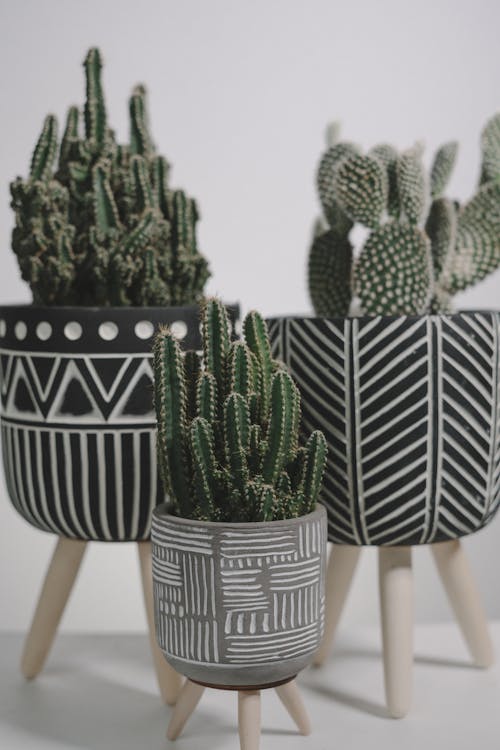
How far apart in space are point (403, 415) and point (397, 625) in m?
0.24

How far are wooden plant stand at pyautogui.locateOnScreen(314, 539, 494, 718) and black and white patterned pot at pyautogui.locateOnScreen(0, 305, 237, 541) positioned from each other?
0.27 meters

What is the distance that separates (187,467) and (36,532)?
3.32 feet

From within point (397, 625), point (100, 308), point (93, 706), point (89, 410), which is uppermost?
point (100, 308)

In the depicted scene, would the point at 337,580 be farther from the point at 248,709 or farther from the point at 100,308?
the point at 100,308

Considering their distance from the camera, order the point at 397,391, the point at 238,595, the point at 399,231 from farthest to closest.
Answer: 1. the point at 399,231
2. the point at 397,391
3. the point at 238,595

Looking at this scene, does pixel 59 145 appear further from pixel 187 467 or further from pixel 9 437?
pixel 187 467

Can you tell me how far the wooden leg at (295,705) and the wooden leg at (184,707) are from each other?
0.27 ft

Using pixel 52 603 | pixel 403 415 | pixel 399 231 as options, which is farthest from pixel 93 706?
pixel 399 231

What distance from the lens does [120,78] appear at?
1810 millimetres

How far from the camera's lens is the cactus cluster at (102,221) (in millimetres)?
1154

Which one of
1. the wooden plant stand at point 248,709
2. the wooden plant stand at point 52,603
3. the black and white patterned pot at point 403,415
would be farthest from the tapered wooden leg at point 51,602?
the black and white patterned pot at point 403,415

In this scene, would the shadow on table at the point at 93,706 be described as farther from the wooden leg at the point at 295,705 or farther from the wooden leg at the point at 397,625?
the wooden leg at the point at 397,625

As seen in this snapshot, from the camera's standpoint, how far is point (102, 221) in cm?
117

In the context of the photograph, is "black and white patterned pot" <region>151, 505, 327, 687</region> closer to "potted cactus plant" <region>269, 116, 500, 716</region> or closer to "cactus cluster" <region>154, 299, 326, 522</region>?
"cactus cluster" <region>154, 299, 326, 522</region>
